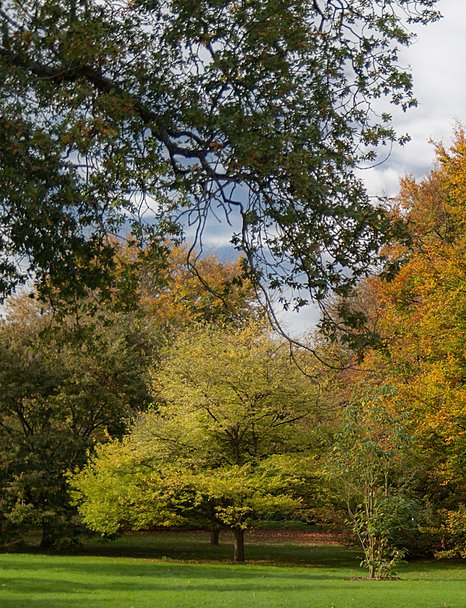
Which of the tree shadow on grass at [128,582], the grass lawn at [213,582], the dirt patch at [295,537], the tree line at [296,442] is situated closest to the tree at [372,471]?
the tree line at [296,442]

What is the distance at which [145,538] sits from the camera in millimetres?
31984

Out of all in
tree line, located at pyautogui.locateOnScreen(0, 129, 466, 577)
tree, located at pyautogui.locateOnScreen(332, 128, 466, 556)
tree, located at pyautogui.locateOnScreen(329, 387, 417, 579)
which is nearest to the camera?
tree, located at pyautogui.locateOnScreen(329, 387, 417, 579)

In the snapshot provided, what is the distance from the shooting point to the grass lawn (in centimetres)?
1283

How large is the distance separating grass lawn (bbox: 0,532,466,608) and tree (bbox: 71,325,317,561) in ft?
4.90

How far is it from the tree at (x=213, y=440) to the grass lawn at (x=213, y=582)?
4.90 feet

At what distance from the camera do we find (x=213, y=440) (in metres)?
21.8

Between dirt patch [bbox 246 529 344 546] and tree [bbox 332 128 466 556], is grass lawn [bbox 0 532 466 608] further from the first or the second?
dirt patch [bbox 246 529 344 546]

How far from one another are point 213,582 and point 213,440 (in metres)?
5.91

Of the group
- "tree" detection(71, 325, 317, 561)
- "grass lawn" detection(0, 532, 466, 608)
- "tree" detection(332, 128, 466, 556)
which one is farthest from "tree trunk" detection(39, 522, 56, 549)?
"tree" detection(332, 128, 466, 556)

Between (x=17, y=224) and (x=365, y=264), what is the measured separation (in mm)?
3851

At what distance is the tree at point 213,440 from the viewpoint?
20.7 m

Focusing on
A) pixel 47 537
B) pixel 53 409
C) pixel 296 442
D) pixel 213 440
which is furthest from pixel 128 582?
pixel 53 409

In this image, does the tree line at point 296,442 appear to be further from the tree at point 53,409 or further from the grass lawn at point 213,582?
the grass lawn at point 213,582

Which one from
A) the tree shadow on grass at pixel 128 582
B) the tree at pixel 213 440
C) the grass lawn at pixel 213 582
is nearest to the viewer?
the grass lawn at pixel 213 582
